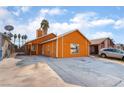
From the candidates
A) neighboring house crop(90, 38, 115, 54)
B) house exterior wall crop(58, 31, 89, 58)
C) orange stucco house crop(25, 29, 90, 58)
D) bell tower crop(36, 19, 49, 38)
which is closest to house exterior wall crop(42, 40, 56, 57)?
orange stucco house crop(25, 29, 90, 58)

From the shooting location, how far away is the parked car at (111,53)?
13102mm

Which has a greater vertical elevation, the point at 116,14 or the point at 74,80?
the point at 116,14

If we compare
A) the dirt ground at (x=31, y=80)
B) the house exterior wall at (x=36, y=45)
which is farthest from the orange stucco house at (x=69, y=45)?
the dirt ground at (x=31, y=80)

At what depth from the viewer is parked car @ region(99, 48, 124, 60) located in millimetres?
13102

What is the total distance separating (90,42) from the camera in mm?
15281

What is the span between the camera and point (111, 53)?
13562 mm

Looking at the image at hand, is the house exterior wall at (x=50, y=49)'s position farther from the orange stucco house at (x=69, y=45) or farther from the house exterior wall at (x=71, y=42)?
the house exterior wall at (x=71, y=42)

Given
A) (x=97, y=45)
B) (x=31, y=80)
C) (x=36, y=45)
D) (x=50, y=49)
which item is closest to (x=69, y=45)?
(x=50, y=49)

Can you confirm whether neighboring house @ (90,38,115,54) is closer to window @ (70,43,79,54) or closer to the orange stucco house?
the orange stucco house

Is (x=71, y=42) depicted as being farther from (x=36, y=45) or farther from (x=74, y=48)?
(x=36, y=45)
